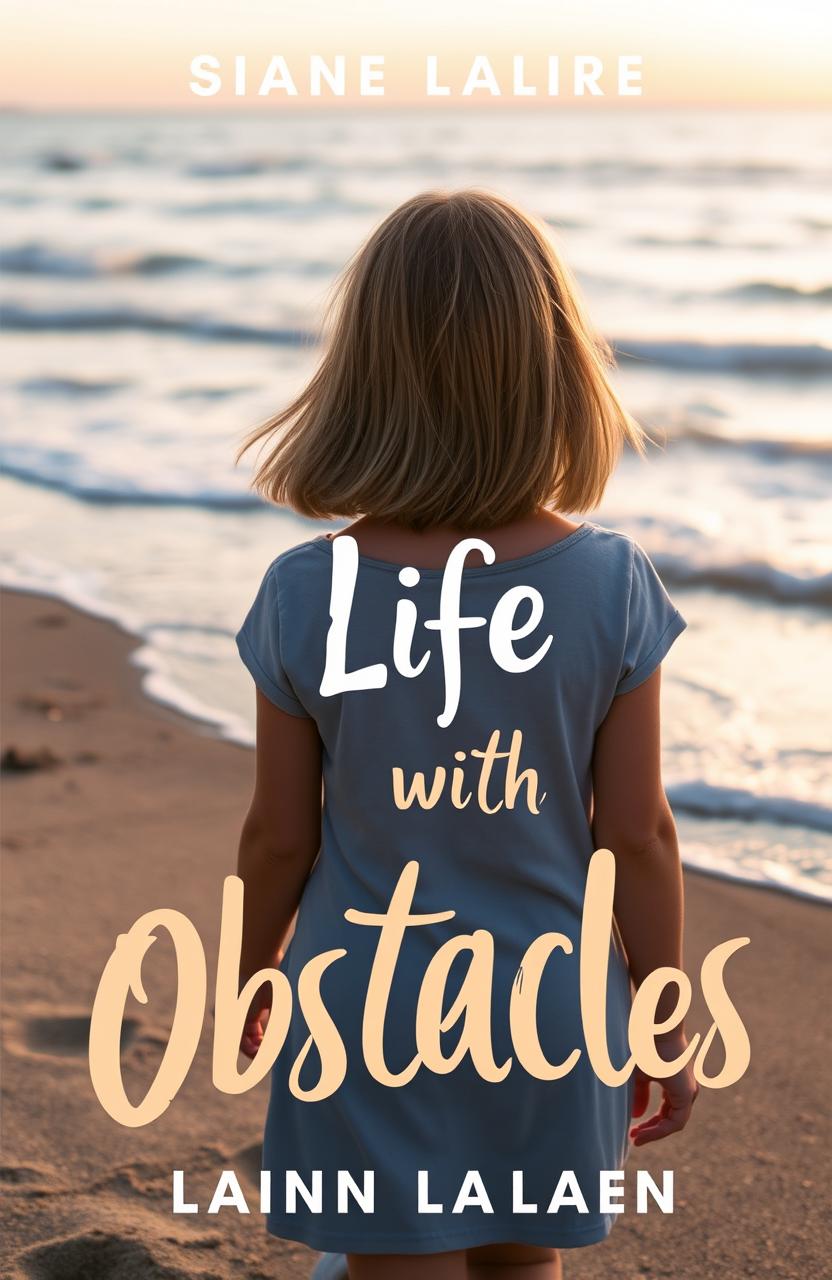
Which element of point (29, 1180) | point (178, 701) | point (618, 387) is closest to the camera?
point (29, 1180)

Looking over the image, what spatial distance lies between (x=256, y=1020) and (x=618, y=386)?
3.33m

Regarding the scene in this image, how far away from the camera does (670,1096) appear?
1899 mm

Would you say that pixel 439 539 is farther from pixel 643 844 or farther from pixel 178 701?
pixel 178 701

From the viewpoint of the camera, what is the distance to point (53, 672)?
16.6ft

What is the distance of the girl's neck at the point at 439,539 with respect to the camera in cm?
167

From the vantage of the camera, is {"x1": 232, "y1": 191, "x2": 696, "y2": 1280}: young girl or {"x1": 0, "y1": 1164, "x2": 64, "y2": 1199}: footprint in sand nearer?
{"x1": 232, "y1": 191, "x2": 696, "y2": 1280}: young girl

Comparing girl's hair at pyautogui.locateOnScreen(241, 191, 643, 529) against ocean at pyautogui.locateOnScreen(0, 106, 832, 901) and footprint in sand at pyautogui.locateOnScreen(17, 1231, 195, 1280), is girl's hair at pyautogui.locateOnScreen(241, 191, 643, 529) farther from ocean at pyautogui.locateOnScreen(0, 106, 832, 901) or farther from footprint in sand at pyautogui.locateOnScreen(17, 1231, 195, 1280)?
footprint in sand at pyautogui.locateOnScreen(17, 1231, 195, 1280)

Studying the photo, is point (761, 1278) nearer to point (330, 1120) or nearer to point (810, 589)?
point (330, 1120)

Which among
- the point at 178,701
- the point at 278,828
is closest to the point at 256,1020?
the point at 278,828

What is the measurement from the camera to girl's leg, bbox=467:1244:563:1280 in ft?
5.99

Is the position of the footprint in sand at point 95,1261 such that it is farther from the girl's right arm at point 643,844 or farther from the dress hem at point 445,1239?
the girl's right arm at point 643,844

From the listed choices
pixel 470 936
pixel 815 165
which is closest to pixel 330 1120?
pixel 470 936

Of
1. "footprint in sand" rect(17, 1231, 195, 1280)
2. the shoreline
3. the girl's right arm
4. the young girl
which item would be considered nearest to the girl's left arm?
the young girl

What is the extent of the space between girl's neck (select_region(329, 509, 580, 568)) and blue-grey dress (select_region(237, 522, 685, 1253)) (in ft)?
0.07
